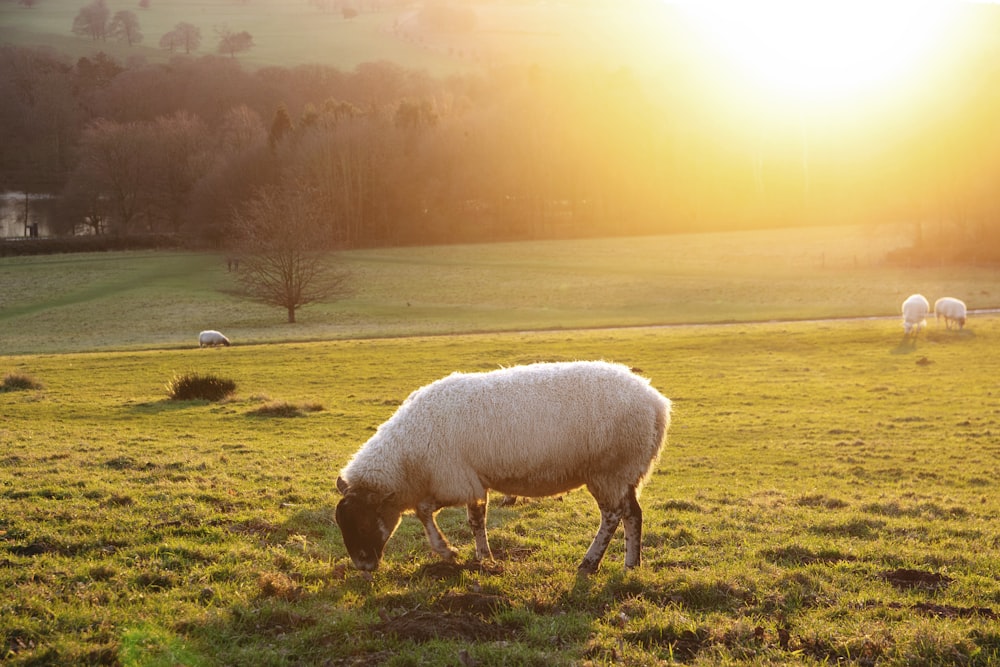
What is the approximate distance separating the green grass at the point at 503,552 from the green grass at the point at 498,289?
1116 inches

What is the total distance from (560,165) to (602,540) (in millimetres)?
Answer: 99063

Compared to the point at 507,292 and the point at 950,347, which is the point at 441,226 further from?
the point at 950,347

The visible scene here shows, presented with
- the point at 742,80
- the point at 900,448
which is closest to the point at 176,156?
the point at 742,80

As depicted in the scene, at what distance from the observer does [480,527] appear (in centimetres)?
989

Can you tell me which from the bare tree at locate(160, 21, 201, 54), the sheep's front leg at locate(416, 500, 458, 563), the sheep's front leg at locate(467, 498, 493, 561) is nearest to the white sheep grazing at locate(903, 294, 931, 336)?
the sheep's front leg at locate(467, 498, 493, 561)

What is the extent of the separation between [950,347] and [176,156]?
305ft

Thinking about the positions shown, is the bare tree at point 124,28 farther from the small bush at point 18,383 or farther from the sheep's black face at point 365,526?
the sheep's black face at point 365,526

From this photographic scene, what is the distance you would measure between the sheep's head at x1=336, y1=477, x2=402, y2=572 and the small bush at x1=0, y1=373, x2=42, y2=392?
21215mm

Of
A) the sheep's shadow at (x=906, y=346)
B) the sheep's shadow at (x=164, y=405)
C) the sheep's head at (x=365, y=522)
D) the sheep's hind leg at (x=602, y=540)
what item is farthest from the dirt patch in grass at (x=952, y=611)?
the sheep's shadow at (x=906, y=346)

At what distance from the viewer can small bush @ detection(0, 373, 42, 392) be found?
25.8m

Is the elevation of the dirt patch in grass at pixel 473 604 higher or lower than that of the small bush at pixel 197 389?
lower

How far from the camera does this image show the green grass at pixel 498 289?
2067 inches

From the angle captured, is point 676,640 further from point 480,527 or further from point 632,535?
point 480,527

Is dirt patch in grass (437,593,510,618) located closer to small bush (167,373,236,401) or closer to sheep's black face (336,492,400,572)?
sheep's black face (336,492,400,572)
